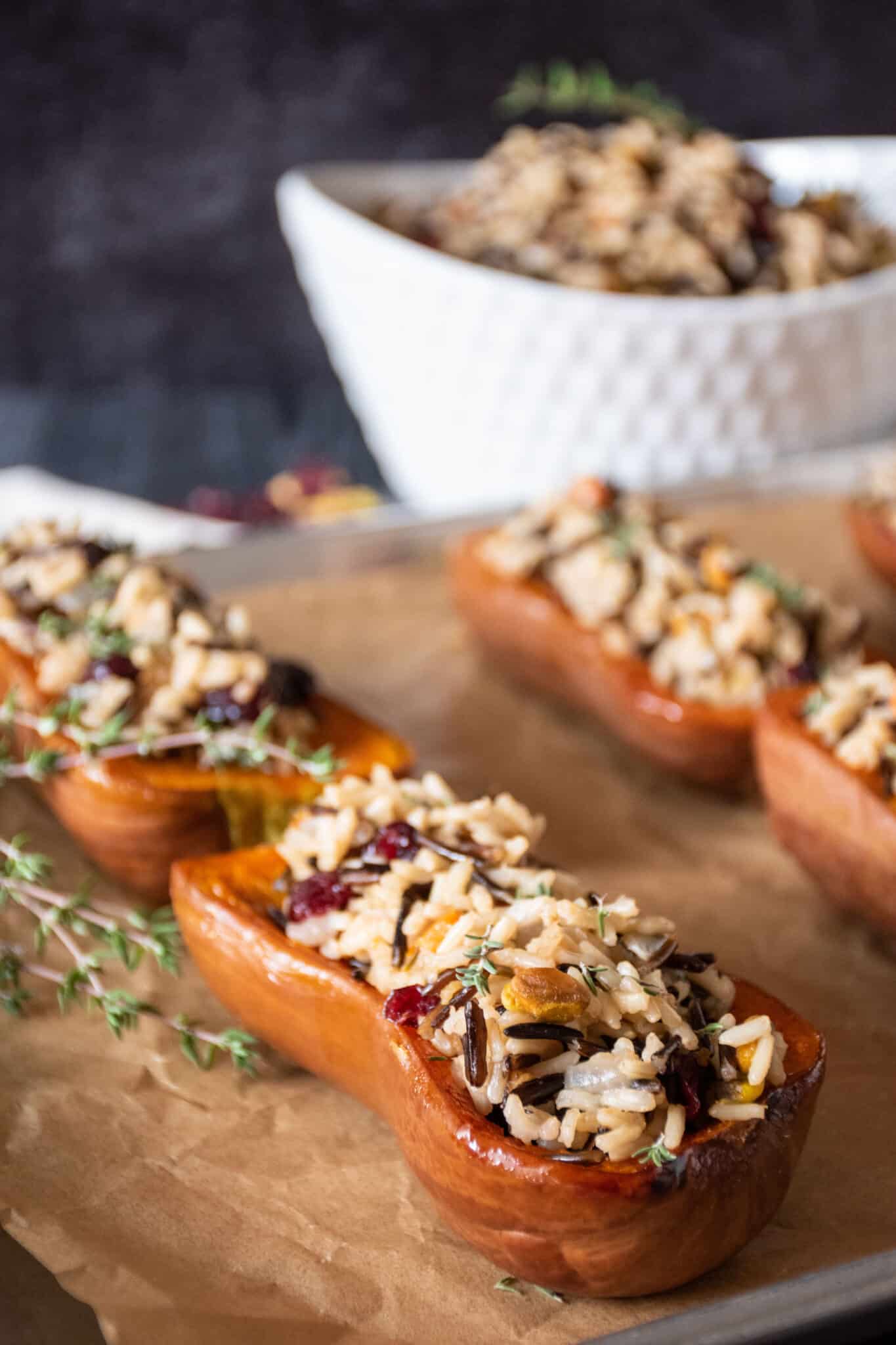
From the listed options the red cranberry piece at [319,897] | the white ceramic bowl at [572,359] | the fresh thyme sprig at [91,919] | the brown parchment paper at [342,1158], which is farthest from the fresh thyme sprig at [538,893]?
the white ceramic bowl at [572,359]

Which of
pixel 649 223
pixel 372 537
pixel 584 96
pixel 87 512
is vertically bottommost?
pixel 87 512

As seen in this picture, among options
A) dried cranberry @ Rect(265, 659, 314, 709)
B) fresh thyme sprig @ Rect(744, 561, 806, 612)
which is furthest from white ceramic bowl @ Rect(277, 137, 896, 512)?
dried cranberry @ Rect(265, 659, 314, 709)

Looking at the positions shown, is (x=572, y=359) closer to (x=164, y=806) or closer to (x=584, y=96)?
(x=584, y=96)

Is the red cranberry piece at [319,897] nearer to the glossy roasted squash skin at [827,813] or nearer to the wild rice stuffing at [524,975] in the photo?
the wild rice stuffing at [524,975]

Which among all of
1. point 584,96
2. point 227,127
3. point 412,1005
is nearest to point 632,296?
point 584,96

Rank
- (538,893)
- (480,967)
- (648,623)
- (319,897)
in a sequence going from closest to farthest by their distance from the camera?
(480,967) < (538,893) < (319,897) < (648,623)

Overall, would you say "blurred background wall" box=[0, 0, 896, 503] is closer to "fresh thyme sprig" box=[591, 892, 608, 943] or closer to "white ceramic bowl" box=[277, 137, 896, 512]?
"white ceramic bowl" box=[277, 137, 896, 512]
